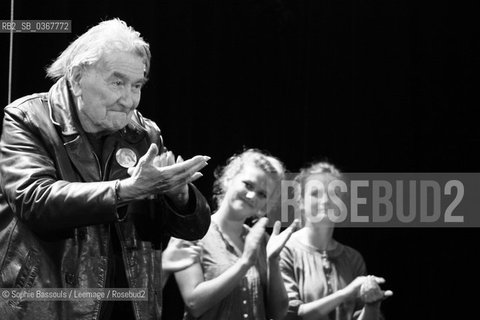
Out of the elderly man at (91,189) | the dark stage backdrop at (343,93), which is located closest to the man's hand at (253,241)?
the dark stage backdrop at (343,93)

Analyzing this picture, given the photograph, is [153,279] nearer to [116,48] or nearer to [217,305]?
[116,48]

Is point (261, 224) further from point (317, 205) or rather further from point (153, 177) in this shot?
point (153, 177)

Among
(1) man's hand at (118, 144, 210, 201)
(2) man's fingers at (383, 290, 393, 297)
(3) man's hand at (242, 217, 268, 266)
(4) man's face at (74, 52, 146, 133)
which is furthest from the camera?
(2) man's fingers at (383, 290, 393, 297)

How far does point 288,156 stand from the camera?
3.65 metres

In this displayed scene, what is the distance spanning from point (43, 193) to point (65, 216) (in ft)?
0.23

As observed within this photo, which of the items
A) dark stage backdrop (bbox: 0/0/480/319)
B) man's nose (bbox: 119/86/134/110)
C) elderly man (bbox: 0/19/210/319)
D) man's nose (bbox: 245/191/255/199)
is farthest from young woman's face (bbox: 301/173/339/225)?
man's nose (bbox: 119/86/134/110)

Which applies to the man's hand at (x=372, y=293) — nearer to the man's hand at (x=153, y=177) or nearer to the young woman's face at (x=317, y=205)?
the young woman's face at (x=317, y=205)

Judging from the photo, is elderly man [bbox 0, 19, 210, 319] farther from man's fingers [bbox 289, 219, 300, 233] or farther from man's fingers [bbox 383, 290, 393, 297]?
man's fingers [bbox 383, 290, 393, 297]

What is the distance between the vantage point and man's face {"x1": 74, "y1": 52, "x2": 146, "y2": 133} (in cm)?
230

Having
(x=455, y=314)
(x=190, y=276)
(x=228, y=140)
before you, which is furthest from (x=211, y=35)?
(x=455, y=314)

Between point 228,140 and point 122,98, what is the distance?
127cm

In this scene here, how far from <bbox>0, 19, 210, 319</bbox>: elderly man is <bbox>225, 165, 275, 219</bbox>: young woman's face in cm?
118

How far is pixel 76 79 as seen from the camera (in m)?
2.33

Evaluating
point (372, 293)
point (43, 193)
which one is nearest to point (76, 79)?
point (43, 193)
